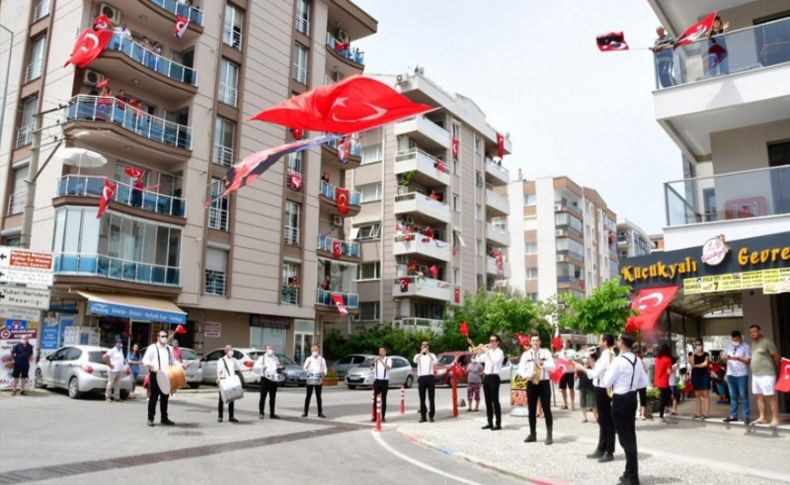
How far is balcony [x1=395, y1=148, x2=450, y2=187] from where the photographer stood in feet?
148

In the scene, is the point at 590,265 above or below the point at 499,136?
below

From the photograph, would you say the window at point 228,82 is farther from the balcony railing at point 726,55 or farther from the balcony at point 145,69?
the balcony railing at point 726,55

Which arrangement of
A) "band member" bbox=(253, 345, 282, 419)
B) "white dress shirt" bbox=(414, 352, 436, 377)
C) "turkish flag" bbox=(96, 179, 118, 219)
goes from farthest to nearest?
1. "turkish flag" bbox=(96, 179, 118, 219)
2. "band member" bbox=(253, 345, 282, 419)
3. "white dress shirt" bbox=(414, 352, 436, 377)

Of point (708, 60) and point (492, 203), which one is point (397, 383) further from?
point (492, 203)

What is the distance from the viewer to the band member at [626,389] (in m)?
8.45

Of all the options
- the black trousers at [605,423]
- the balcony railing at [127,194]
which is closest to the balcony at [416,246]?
the balcony railing at [127,194]

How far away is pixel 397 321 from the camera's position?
142 feet

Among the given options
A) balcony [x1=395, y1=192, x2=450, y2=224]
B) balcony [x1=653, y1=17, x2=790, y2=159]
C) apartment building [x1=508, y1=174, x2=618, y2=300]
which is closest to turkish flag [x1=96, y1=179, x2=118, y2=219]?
balcony [x1=653, y1=17, x2=790, y2=159]

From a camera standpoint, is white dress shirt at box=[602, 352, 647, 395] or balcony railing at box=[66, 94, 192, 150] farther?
balcony railing at box=[66, 94, 192, 150]

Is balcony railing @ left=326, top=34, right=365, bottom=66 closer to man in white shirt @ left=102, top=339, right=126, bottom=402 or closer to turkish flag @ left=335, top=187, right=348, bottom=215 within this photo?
turkish flag @ left=335, top=187, right=348, bottom=215

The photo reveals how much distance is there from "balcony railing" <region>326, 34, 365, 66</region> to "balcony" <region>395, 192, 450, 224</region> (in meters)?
9.51

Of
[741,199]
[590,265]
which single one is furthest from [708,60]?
[590,265]

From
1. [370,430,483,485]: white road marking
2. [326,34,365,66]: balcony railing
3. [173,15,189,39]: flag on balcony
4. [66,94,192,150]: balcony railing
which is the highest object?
[326,34,365,66]: balcony railing

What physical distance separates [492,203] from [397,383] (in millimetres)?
28216
